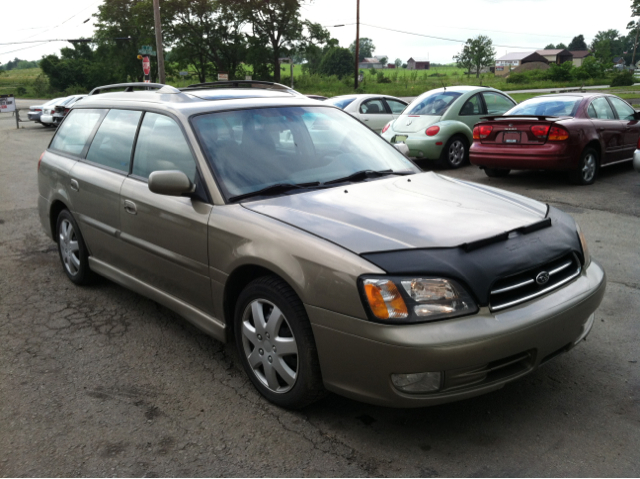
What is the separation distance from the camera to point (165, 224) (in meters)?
3.63

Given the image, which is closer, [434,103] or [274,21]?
[434,103]

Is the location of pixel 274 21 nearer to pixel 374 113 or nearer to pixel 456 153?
pixel 374 113

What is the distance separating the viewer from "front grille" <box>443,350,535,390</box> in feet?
8.36

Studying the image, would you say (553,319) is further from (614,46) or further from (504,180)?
(614,46)

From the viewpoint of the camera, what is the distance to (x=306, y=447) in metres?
2.76

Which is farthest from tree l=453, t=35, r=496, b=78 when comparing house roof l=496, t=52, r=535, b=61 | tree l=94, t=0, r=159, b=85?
tree l=94, t=0, r=159, b=85

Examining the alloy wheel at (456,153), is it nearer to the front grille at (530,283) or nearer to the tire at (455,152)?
the tire at (455,152)

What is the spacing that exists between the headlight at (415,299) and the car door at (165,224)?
1191 mm

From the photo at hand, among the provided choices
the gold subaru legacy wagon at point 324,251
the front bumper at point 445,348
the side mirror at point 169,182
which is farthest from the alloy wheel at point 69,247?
the front bumper at point 445,348

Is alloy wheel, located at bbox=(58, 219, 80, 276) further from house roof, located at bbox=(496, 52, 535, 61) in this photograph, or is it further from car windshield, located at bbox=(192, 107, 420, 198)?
house roof, located at bbox=(496, 52, 535, 61)

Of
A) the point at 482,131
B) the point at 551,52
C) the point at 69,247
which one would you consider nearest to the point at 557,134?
the point at 482,131

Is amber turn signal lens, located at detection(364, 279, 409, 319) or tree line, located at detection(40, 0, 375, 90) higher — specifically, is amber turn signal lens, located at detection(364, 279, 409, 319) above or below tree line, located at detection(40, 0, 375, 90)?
below

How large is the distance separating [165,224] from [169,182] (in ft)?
1.40

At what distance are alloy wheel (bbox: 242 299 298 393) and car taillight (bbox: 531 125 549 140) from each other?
6.84 meters
